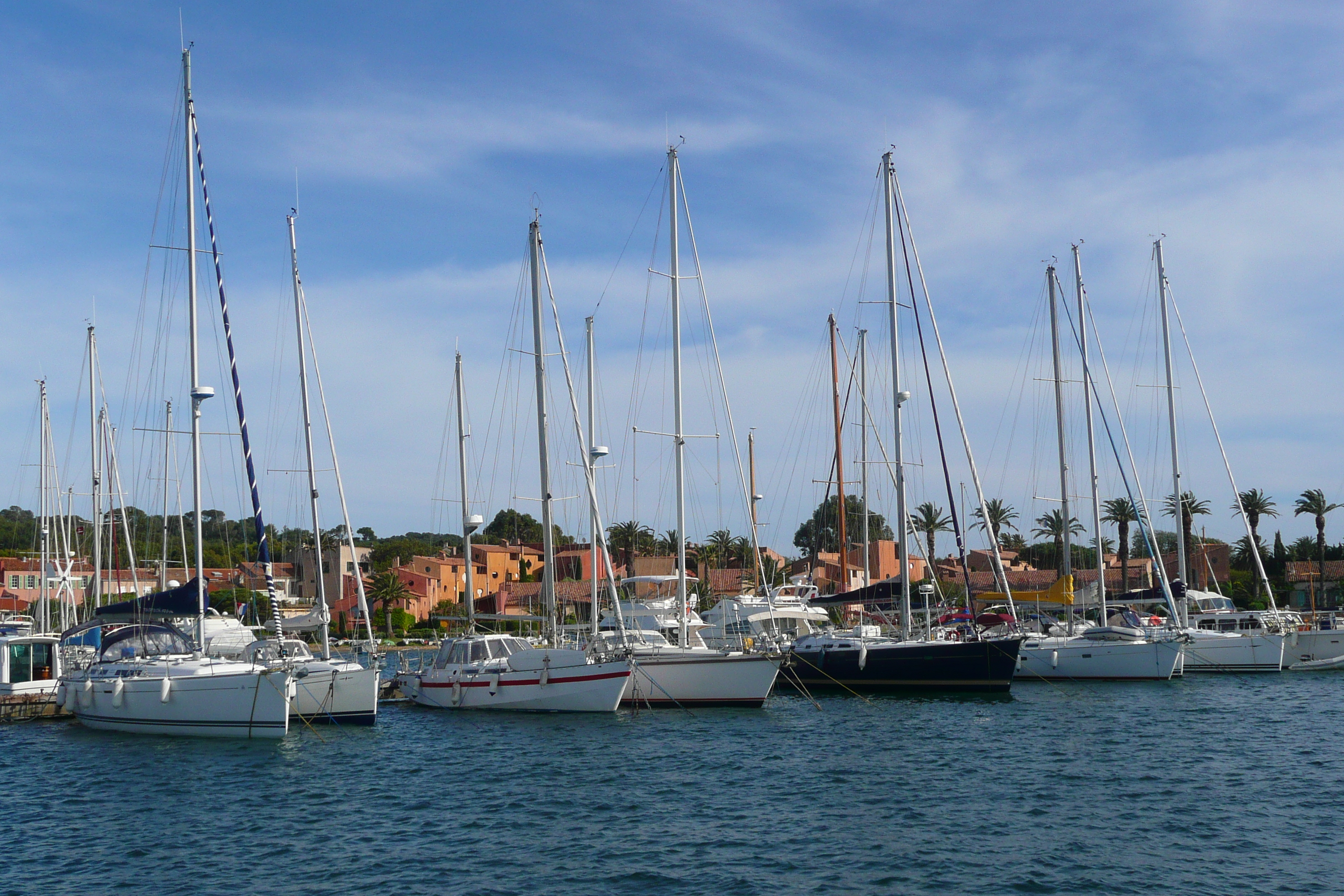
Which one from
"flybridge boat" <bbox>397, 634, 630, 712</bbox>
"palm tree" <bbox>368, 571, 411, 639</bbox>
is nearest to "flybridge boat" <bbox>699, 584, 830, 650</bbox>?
"flybridge boat" <bbox>397, 634, 630, 712</bbox>

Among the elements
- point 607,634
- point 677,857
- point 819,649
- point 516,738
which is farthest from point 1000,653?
point 677,857

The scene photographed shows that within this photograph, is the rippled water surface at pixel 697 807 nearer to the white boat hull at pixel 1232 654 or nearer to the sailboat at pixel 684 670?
the sailboat at pixel 684 670

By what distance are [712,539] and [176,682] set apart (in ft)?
263

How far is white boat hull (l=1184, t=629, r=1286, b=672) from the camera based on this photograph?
45406 millimetres

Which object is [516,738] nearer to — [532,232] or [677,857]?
[677,857]

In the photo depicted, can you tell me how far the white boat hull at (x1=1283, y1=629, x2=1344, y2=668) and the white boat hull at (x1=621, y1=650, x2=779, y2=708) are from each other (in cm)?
2722

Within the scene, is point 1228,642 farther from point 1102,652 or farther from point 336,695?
point 336,695

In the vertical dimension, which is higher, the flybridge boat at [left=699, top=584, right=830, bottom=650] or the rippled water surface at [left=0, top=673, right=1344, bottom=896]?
the flybridge boat at [left=699, top=584, right=830, bottom=650]

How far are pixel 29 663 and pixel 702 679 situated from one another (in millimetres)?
21319

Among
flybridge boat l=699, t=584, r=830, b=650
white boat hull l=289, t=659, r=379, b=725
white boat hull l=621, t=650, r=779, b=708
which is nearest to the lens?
white boat hull l=289, t=659, r=379, b=725

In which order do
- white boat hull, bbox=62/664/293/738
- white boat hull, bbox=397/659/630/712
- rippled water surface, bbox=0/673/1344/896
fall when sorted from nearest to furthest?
rippled water surface, bbox=0/673/1344/896 → white boat hull, bbox=62/664/293/738 → white boat hull, bbox=397/659/630/712

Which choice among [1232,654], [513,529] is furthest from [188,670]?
[513,529]

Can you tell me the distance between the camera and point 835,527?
Answer: 86.4m

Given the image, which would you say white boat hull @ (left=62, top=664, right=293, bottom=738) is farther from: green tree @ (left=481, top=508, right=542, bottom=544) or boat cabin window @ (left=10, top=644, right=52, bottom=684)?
green tree @ (left=481, top=508, right=542, bottom=544)
